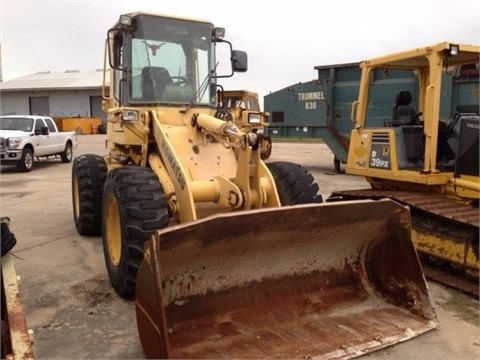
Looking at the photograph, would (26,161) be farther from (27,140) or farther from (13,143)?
(13,143)

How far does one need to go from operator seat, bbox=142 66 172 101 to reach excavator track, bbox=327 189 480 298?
2.94 metres

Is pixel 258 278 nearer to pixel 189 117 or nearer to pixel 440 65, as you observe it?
pixel 189 117

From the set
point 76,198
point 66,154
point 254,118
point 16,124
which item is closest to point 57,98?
point 66,154

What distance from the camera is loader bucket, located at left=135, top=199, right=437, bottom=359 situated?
3543 mm

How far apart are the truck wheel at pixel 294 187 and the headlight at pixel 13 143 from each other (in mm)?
11987

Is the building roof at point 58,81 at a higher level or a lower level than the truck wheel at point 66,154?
higher

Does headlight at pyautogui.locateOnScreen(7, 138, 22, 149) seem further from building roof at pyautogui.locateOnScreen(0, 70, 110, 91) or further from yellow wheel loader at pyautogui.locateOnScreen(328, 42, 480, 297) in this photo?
building roof at pyautogui.locateOnScreen(0, 70, 110, 91)

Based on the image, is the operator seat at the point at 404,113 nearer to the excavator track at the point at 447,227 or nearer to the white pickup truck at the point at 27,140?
the excavator track at the point at 447,227

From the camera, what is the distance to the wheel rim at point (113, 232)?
5.02m

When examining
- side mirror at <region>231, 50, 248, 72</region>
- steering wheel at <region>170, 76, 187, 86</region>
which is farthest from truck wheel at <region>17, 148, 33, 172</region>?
side mirror at <region>231, 50, 248, 72</region>

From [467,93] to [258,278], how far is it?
8.41 metres

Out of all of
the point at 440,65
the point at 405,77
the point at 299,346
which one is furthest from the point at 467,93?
the point at 299,346

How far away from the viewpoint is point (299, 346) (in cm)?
370

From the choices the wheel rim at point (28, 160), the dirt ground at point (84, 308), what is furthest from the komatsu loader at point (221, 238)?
the wheel rim at point (28, 160)
